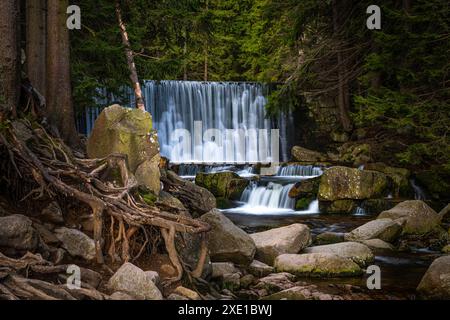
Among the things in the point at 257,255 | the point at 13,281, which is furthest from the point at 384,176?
the point at 13,281

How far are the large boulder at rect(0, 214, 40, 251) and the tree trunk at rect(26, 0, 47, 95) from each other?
4.23 meters

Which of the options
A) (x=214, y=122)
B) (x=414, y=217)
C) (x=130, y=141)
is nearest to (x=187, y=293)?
Result: (x=130, y=141)

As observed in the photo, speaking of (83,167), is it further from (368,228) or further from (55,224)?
(368,228)

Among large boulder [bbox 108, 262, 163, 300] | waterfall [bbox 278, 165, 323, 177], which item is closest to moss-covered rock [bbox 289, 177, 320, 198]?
waterfall [bbox 278, 165, 323, 177]

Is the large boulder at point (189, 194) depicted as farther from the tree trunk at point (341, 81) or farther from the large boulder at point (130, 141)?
the tree trunk at point (341, 81)

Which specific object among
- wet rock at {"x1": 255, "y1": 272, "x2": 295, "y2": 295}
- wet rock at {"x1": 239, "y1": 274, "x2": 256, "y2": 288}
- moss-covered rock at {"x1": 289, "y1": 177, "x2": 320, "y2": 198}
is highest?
moss-covered rock at {"x1": 289, "y1": 177, "x2": 320, "y2": 198}

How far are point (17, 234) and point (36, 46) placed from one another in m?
5.10

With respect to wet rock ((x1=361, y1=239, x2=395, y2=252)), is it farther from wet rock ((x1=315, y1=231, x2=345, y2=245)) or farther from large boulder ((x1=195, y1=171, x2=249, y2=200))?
large boulder ((x1=195, y1=171, x2=249, y2=200))

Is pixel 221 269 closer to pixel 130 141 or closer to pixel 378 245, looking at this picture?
pixel 130 141

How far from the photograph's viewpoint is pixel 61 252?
6363 millimetres

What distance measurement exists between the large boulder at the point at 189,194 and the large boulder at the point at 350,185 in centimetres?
609

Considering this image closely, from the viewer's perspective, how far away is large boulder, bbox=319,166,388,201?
15.8 metres
